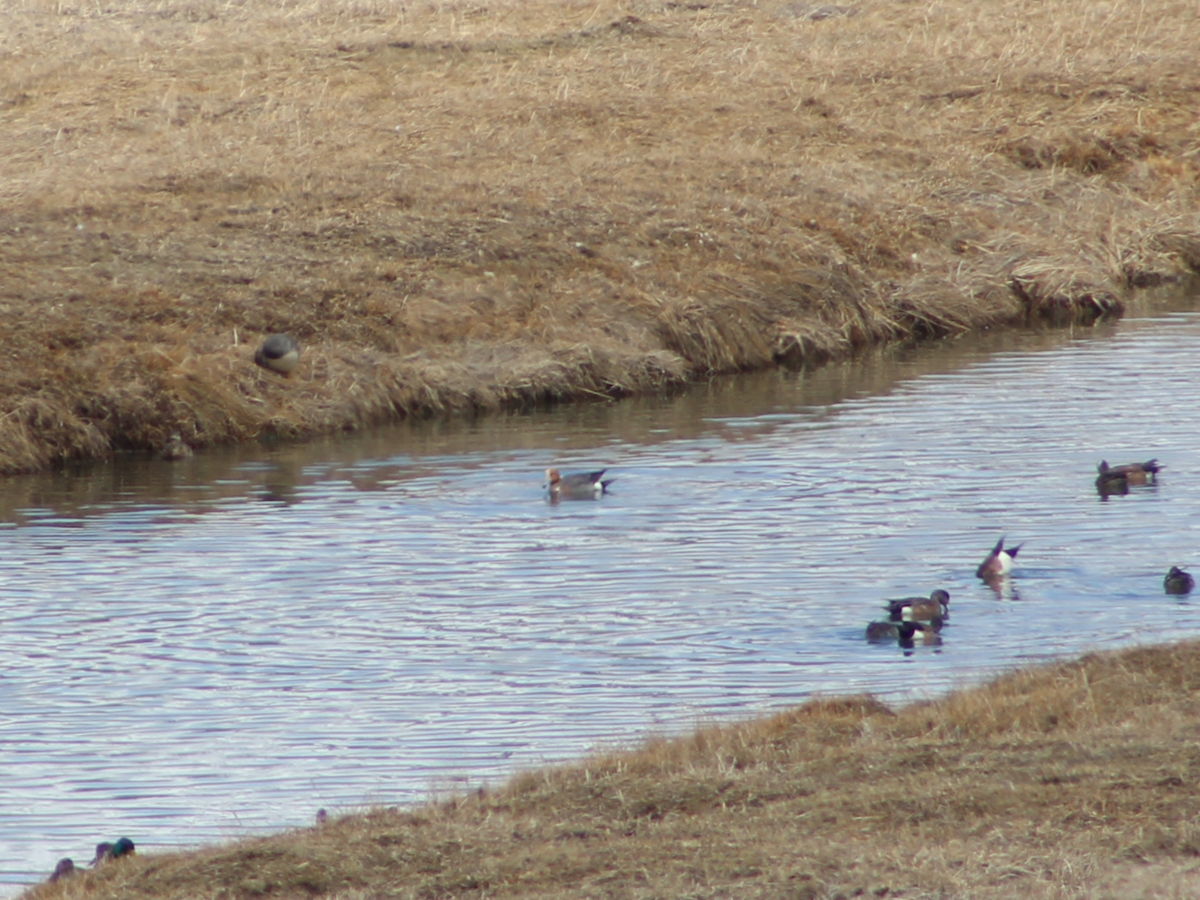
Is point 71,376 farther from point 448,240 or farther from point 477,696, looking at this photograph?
point 477,696

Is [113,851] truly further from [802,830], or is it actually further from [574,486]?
[574,486]

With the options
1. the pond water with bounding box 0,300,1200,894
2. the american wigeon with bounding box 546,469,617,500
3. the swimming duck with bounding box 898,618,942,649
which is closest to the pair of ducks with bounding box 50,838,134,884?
the pond water with bounding box 0,300,1200,894

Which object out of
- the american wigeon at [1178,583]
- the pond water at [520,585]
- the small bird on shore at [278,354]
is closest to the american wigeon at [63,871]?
the pond water at [520,585]

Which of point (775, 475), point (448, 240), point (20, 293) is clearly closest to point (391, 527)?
point (775, 475)

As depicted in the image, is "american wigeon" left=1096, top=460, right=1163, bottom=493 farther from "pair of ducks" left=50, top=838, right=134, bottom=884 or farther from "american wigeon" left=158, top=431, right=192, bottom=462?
"pair of ducks" left=50, top=838, right=134, bottom=884

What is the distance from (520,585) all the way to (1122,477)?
5818 millimetres

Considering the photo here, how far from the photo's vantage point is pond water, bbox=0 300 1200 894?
1112 cm

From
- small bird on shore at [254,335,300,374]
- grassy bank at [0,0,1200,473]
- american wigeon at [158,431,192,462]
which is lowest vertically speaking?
american wigeon at [158,431,192,462]

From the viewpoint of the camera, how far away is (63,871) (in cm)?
843

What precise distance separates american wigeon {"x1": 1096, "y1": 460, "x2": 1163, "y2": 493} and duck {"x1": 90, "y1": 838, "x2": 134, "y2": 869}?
11112 millimetres

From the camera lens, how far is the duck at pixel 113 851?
8523mm

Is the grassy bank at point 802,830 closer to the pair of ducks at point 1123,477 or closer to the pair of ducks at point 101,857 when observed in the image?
the pair of ducks at point 101,857

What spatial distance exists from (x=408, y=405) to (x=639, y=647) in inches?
400

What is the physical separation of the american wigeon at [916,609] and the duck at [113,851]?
601 centimetres
